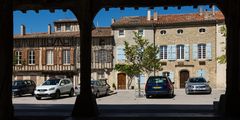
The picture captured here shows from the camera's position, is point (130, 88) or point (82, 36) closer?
point (82, 36)

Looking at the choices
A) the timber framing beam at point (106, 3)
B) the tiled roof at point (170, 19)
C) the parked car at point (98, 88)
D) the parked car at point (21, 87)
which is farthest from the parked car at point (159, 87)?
the tiled roof at point (170, 19)

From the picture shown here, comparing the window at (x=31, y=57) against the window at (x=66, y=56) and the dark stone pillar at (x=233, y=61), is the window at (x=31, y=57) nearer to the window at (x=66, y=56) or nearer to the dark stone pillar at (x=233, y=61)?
the window at (x=66, y=56)

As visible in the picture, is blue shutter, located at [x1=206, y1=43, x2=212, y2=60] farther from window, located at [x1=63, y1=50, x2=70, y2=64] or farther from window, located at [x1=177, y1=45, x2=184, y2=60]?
window, located at [x1=63, y1=50, x2=70, y2=64]

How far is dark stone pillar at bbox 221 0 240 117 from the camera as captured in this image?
11.0 metres

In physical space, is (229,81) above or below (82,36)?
below

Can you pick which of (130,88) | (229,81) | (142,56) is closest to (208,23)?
(130,88)

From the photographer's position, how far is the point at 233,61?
11.1 meters

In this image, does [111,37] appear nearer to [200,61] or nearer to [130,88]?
[130,88]

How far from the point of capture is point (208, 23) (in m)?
40.3

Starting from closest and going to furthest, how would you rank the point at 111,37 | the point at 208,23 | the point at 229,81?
the point at 229,81
the point at 208,23
the point at 111,37
